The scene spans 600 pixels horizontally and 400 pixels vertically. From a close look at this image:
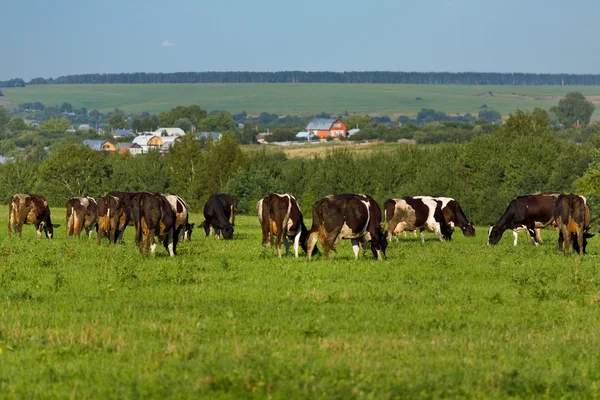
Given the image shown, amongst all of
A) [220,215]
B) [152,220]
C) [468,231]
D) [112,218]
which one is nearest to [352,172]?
[468,231]

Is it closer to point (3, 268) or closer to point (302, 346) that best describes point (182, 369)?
point (302, 346)

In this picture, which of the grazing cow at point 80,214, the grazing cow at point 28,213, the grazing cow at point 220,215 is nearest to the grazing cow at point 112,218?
the grazing cow at point 80,214

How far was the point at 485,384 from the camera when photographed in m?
12.4

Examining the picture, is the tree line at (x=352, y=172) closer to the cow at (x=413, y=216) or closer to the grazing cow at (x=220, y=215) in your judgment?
the cow at (x=413, y=216)

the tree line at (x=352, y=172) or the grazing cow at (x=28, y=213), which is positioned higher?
the grazing cow at (x=28, y=213)

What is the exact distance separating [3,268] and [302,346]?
39.6 ft

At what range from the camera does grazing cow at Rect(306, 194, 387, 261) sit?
26141 mm

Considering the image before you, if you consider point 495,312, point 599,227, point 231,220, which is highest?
point 495,312

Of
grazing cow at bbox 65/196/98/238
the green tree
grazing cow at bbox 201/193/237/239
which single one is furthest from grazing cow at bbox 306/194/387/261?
the green tree

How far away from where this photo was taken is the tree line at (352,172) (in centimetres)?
9806

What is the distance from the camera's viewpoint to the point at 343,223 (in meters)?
26.2

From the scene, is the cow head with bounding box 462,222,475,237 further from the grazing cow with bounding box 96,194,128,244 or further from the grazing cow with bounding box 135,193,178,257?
the grazing cow with bounding box 135,193,178,257

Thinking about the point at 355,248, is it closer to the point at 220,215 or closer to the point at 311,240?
the point at 311,240

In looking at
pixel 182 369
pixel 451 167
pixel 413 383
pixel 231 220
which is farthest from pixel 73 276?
pixel 451 167
